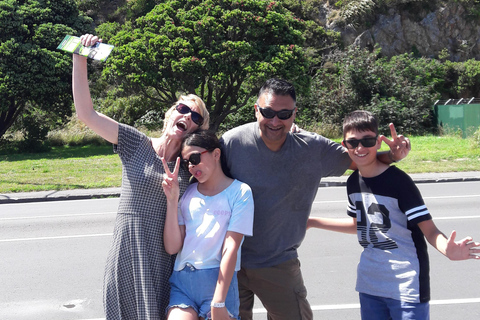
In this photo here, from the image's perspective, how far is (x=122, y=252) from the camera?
2689mm

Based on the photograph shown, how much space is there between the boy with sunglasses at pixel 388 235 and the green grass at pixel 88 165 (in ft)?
40.7

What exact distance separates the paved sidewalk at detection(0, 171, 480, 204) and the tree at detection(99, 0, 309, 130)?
10182 millimetres

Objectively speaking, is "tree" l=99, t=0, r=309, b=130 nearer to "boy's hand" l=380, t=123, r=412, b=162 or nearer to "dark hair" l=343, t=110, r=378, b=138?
"dark hair" l=343, t=110, r=378, b=138

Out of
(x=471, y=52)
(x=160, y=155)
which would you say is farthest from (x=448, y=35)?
(x=160, y=155)

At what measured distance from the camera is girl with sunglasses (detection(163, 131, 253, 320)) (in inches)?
103

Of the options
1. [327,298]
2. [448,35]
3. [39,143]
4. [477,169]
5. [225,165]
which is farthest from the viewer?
[448,35]

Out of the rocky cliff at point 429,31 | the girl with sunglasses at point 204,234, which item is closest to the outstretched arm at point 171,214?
the girl with sunglasses at point 204,234

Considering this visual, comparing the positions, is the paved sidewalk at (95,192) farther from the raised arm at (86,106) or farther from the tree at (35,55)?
the tree at (35,55)

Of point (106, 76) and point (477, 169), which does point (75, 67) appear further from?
point (106, 76)

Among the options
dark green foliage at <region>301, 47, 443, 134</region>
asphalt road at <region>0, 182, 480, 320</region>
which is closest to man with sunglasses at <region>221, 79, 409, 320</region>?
asphalt road at <region>0, 182, 480, 320</region>

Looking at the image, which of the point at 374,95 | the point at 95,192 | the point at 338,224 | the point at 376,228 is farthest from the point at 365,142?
the point at 374,95

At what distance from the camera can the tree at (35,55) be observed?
80.8 feet

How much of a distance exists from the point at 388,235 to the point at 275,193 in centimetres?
69

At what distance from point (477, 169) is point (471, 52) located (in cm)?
2664
